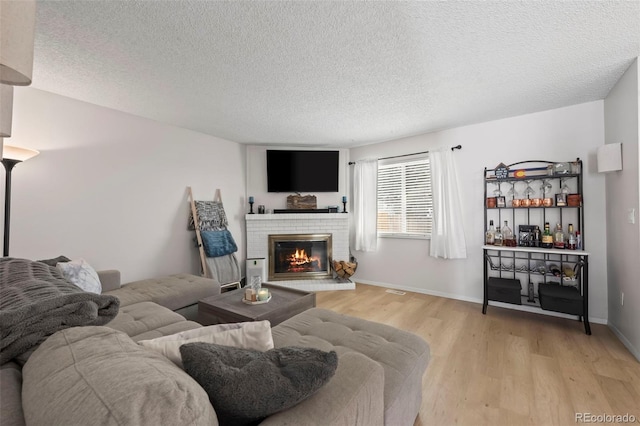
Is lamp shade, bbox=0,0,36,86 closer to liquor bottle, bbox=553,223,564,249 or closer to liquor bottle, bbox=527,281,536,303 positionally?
liquor bottle, bbox=553,223,564,249

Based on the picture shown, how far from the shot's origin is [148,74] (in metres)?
2.23

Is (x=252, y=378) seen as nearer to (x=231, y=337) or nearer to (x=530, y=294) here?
(x=231, y=337)

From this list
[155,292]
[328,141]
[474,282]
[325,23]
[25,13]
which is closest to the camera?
[25,13]

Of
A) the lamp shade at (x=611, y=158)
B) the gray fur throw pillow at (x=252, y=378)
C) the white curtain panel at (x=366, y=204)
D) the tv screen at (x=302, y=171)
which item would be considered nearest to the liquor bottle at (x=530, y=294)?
the lamp shade at (x=611, y=158)

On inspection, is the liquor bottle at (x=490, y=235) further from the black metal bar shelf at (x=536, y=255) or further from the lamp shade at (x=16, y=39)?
the lamp shade at (x=16, y=39)

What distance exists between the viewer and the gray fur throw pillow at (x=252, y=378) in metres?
0.67

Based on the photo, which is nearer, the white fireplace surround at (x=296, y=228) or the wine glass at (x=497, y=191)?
the wine glass at (x=497, y=191)

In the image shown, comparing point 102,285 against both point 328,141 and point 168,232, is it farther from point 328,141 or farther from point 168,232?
point 328,141

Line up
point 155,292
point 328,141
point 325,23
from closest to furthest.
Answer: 1. point 325,23
2. point 155,292
3. point 328,141

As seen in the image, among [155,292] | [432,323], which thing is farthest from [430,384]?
[155,292]

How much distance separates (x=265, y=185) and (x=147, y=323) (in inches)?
120

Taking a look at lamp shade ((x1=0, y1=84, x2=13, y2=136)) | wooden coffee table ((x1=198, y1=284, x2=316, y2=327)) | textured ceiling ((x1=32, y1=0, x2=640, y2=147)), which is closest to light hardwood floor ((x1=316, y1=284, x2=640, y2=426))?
wooden coffee table ((x1=198, y1=284, x2=316, y2=327))

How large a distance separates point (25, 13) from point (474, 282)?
4169 millimetres

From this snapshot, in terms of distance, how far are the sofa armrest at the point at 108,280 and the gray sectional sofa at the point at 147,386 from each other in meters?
1.97
